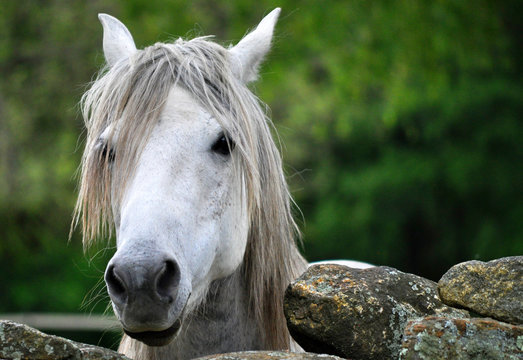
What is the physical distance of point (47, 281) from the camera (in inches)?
580

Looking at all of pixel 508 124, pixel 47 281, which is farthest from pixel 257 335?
pixel 47 281

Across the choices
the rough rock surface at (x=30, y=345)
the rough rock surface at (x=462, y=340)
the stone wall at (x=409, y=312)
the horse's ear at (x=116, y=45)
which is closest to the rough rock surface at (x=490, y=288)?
the stone wall at (x=409, y=312)

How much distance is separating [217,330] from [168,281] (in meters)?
0.69

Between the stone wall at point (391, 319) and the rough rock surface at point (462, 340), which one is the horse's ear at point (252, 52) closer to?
the stone wall at point (391, 319)

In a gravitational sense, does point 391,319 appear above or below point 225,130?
below

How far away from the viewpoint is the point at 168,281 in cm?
229

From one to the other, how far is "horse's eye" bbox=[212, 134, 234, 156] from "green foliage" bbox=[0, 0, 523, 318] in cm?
586

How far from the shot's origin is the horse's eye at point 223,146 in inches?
109

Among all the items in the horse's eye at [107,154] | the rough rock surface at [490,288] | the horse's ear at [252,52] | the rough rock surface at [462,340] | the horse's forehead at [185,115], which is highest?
the horse's ear at [252,52]

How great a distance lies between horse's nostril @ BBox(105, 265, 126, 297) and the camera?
2199 mm

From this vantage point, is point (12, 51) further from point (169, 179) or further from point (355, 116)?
point (169, 179)

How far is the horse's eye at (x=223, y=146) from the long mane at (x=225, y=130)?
0.03 meters

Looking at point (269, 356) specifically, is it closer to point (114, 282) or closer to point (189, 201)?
point (114, 282)

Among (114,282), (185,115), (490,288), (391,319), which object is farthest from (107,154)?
(490,288)
